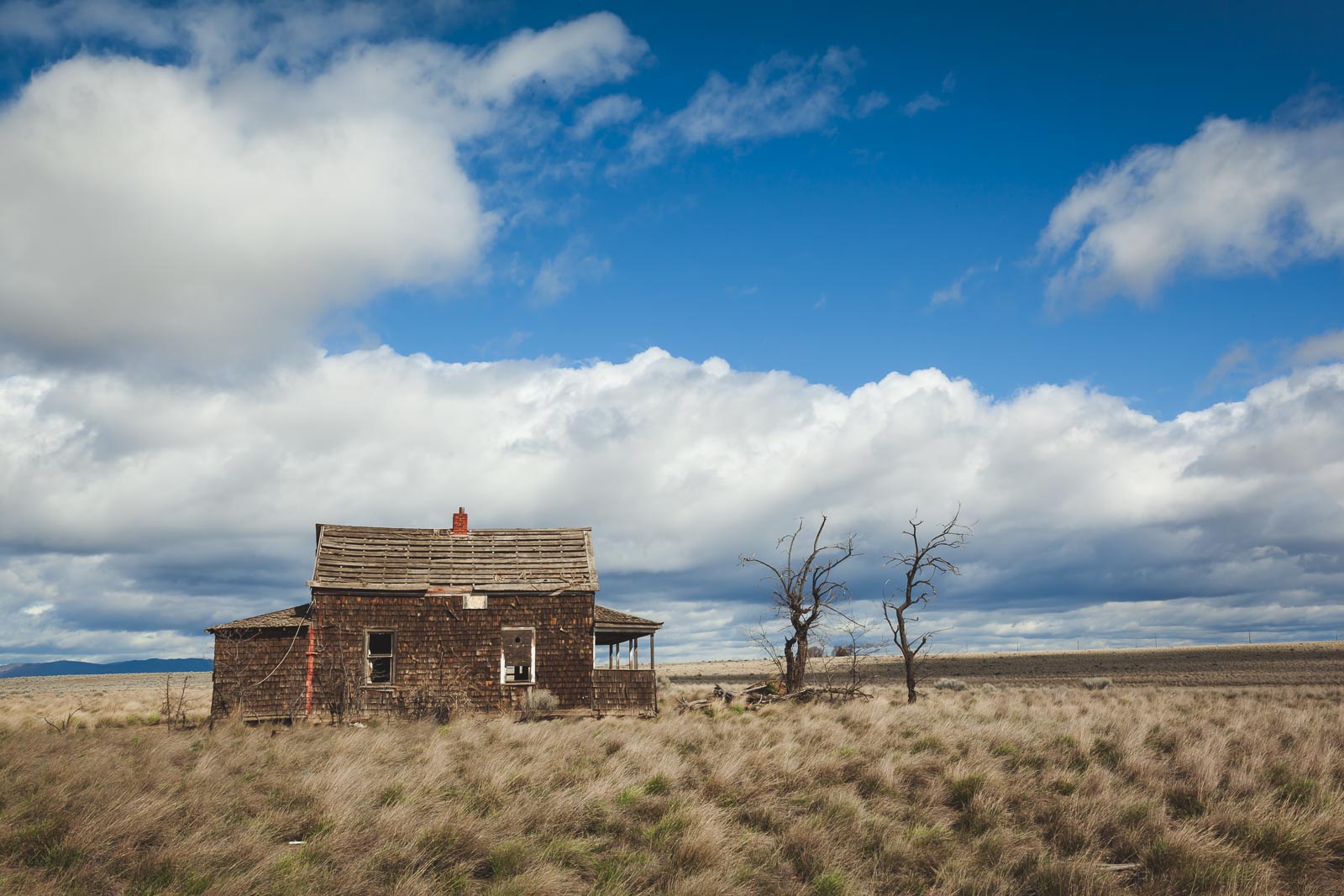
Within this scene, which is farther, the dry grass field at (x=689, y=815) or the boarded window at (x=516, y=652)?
the boarded window at (x=516, y=652)

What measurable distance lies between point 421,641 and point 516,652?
2.54m

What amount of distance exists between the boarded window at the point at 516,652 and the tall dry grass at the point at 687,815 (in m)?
7.46

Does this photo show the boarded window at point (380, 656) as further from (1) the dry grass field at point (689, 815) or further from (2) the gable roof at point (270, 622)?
(1) the dry grass field at point (689, 815)

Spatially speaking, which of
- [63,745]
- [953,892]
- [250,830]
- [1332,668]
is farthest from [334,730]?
[1332,668]

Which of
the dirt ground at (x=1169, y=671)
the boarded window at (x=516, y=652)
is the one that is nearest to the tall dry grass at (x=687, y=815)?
the boarded window at (x=516, y=652)

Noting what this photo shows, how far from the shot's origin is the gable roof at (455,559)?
22562 millimetres

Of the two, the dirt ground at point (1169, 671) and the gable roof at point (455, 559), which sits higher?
the gable roof at point (455, 559)

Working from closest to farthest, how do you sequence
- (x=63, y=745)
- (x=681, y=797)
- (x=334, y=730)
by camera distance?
(x=681, y=797) < (x=63, y=745) < (x=334, y=730)

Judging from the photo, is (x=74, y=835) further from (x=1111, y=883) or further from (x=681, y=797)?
(x=1111, y=883)

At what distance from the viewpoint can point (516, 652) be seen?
907 inches

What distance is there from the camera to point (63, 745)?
13844 millimetres

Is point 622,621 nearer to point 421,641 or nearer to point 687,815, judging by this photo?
point 421,641

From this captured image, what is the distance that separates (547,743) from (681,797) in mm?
5445

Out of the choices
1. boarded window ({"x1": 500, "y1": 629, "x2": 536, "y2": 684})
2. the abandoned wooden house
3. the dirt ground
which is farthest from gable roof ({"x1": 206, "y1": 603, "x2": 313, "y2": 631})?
the dirt ground
